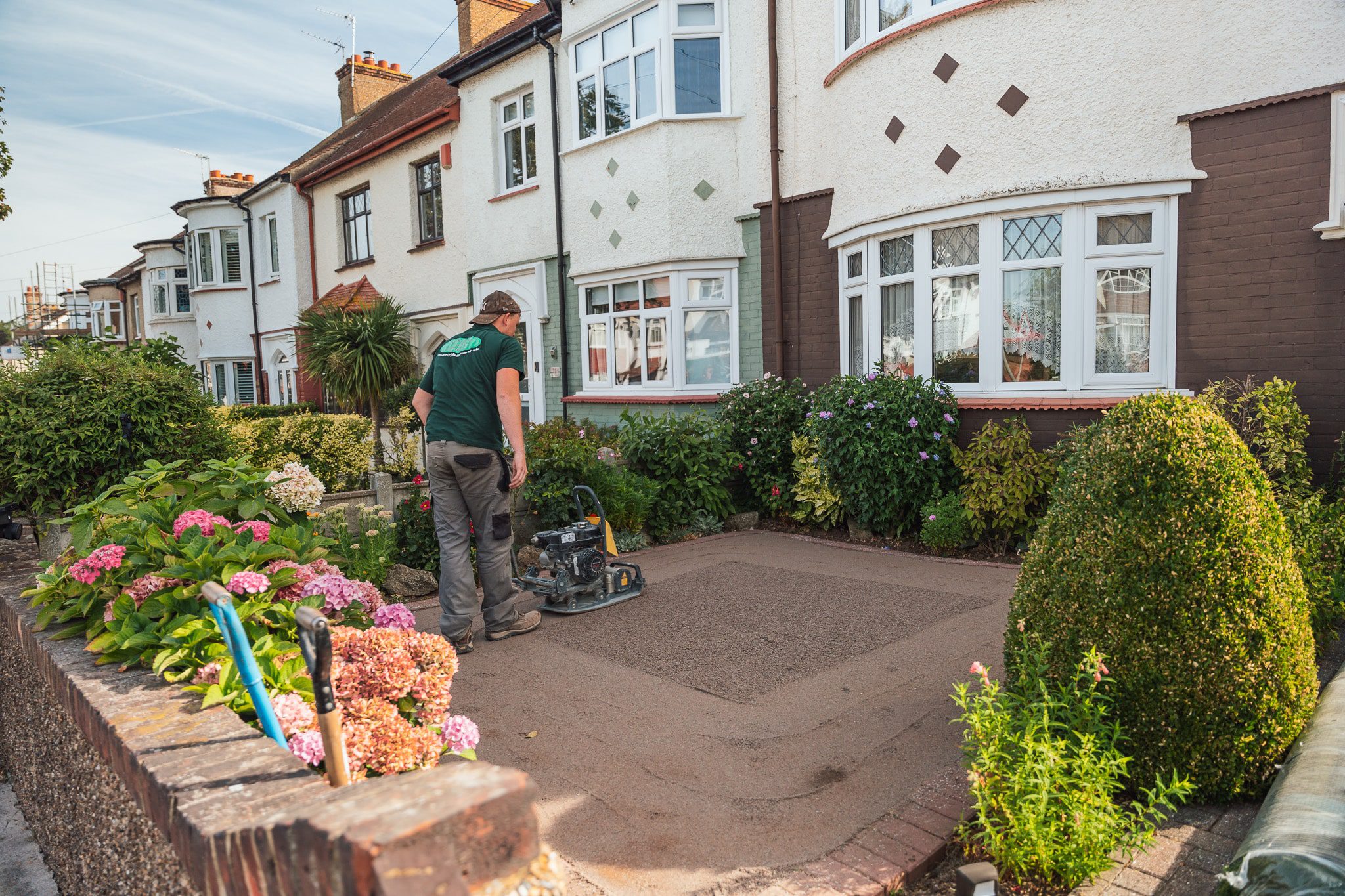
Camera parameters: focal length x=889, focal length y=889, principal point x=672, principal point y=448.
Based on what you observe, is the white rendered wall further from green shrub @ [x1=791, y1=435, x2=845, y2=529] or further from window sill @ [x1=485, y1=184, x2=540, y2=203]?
window sill @ [x1=485, y1=184, x2=540, y2=203]

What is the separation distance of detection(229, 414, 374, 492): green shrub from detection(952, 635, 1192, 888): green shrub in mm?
7470

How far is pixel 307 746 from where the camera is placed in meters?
2.36

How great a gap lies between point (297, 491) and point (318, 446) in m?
4.09

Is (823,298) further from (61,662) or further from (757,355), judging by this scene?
(61,662)

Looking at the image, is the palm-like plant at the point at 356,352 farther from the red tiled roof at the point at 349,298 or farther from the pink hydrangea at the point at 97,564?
the pink hydrangea at the point at 97,564

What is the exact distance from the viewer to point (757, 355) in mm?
11297

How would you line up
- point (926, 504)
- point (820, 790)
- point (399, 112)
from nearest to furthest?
point (820, 790), point (926, 504), point (399, 112)

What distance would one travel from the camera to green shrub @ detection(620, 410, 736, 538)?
30.0ft

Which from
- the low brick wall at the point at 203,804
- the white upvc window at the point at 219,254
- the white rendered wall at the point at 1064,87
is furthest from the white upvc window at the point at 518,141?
the white upvc window at the point at 219,254

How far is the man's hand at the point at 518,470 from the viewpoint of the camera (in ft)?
17.7

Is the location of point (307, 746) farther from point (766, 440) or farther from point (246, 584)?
point (766, 440)

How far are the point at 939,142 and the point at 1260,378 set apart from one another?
347 centimetres

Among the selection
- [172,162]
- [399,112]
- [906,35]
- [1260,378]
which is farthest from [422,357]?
[172,162]

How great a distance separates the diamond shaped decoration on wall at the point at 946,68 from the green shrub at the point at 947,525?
391cm
